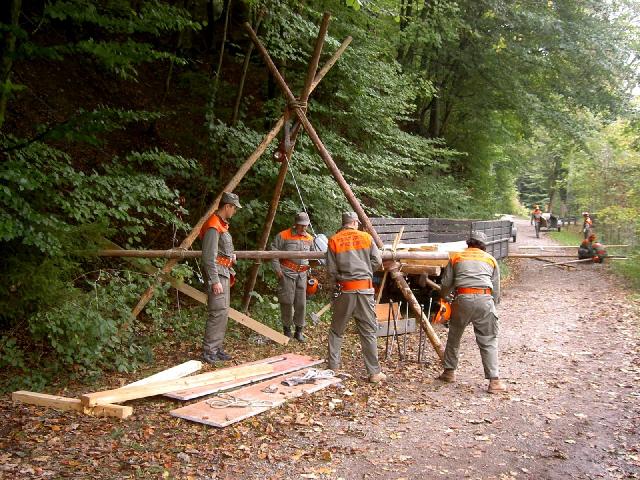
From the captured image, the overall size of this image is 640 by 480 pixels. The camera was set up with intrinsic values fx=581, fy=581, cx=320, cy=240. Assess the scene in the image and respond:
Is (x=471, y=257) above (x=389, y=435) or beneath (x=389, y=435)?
above

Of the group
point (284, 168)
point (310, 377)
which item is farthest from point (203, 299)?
point (284, 168)

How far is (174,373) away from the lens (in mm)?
6562

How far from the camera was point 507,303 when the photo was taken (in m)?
13.4

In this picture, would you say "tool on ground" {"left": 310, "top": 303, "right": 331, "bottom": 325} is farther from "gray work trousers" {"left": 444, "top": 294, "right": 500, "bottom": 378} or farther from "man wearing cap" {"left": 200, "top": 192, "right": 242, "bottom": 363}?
"gray work trousers" {"left": 444, "top": 294, "right": 500, "bottom": 378}

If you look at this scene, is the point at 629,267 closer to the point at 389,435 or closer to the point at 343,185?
the point at 343,185

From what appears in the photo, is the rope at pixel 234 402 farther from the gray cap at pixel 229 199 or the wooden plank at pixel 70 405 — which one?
the gray cap at pixel 229 199

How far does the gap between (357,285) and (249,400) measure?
200 centimetres

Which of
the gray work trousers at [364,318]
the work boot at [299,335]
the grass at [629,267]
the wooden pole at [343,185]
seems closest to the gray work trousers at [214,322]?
the gray work trousers at [364,318]

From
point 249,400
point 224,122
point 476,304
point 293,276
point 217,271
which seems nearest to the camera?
point 249,400

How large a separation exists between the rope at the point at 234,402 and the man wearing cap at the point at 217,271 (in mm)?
1561

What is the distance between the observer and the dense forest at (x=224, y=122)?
6.14 meters

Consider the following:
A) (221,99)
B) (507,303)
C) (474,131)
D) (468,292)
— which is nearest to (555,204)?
(474,131)

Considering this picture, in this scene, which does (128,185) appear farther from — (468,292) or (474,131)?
(474,131)

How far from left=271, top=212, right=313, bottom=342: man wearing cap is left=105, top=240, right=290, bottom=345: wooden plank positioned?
17.4 inches
